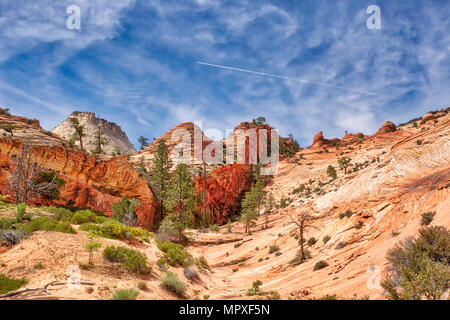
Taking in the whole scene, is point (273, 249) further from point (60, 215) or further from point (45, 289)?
point (45, 289)

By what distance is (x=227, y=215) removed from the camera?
52.8 metres

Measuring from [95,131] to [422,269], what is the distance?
121 metres

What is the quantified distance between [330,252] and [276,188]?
42760 millimetres

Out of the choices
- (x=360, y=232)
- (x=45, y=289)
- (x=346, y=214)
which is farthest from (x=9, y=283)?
(x=346, y=214)

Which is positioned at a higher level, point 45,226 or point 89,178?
point 89,178

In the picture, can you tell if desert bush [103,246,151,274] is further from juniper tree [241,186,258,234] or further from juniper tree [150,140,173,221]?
juniper tree [150,140,173,221]

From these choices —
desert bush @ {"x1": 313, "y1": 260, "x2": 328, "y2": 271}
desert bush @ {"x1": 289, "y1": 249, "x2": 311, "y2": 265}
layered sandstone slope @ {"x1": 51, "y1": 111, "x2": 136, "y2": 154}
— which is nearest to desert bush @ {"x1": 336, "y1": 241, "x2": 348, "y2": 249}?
desert bush @ {"x1": 313, "y1": 260, "x2": 328, "y2": 271}

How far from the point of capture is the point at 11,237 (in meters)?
9.00

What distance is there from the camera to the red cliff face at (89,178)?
31.7 meters

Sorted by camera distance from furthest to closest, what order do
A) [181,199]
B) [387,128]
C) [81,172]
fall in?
[387,128] < [81,172] < [181,199]

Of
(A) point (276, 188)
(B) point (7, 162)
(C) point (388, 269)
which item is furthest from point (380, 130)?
(B) point (7, 162)

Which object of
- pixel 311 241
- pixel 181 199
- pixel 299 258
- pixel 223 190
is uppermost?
pixel 223 190

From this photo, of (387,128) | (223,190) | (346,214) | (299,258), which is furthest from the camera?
Answer: (387,128)
